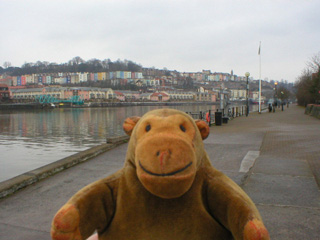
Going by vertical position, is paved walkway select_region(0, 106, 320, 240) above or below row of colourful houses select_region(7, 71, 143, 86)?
below

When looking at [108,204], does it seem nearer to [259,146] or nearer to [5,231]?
[5,231]

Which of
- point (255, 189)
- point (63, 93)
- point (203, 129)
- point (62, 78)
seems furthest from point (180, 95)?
point (203, 129)

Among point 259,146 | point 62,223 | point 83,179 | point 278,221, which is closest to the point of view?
point 62,223

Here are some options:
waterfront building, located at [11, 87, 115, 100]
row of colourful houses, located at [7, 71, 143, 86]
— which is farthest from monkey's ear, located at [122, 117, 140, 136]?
row of colourful houses, located at [7, 71, 143, 86]

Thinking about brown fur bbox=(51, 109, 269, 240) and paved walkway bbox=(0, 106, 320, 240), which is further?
paved walkway bbox=(0, 106, 320, 240)

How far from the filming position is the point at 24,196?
4980mm

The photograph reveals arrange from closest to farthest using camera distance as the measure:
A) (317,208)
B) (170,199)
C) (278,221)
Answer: (170,199) < (278,221) < (317,208)

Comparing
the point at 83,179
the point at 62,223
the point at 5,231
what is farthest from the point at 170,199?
the point at 83,179

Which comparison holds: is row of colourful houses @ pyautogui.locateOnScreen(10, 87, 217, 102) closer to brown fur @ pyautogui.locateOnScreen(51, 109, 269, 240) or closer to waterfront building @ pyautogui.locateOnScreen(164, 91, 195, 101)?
waterfront building @ pyautogui.locateOnScreen(164, 91, 195, 101)

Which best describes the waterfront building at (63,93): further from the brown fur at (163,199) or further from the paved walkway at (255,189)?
the brown fur at (163,199)

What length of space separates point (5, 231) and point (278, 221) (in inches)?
127

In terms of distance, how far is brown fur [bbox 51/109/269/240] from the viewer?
1.68 metres

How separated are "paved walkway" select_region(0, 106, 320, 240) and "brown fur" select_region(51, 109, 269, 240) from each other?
1.73m

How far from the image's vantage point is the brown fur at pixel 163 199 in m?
1.68
